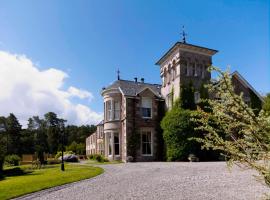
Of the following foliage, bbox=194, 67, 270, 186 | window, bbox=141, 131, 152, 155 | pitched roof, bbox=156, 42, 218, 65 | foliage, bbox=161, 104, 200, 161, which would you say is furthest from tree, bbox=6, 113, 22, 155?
foliage, bbox=194, 67, 270, 186

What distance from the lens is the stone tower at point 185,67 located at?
96.5 feet

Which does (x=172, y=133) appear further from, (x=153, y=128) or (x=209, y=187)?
(x=209, y=187)

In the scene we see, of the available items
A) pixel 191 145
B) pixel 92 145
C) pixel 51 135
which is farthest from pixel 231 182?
pixel 51 135

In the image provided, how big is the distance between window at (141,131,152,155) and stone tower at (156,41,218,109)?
3477 mm

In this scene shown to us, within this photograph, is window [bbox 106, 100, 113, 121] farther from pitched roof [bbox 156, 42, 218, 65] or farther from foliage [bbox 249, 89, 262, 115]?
foliage [bbox 249, 89, 262, 115]

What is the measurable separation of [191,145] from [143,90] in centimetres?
733

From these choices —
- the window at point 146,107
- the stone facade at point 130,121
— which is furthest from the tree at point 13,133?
the window at point 146,107

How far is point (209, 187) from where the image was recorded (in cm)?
1131

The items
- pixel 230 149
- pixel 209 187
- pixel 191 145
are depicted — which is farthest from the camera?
pixel 191 145

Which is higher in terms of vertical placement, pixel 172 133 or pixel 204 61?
pixel 204 61

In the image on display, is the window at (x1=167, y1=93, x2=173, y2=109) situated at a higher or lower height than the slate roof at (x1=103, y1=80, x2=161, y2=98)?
lower

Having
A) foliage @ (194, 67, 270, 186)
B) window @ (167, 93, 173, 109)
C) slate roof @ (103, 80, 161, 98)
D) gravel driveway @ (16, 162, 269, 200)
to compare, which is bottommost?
gravel driveway @ (16, 162, 269, 200)

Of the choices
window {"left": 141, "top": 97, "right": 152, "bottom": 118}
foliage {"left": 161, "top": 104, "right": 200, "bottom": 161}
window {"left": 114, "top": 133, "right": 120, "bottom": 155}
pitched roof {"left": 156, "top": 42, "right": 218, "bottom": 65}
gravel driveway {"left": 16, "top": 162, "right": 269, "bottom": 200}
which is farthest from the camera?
window {"left": 114, "top": 133, "right": 120, "bottom": 155}

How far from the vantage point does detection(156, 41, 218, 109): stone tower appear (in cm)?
2942
